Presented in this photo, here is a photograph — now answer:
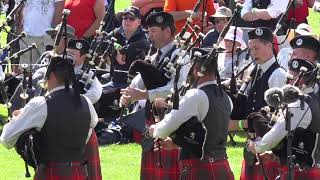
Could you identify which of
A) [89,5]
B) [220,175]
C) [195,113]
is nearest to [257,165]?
[220,175]

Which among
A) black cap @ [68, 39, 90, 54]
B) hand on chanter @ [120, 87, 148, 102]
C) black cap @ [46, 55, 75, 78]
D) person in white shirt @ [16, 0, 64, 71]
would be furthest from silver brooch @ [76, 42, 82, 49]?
person in white shirt @ [16, 0, 64, 71]

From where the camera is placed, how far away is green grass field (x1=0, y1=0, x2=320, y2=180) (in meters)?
10.2

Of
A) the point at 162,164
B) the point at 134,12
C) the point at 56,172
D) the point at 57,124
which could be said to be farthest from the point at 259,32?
the point at 134,12

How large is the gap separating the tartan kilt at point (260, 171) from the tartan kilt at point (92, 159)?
127cm

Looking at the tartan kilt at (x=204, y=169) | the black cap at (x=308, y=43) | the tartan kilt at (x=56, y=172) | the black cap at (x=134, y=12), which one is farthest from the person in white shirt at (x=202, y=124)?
the black cap at (x=134, y=12)

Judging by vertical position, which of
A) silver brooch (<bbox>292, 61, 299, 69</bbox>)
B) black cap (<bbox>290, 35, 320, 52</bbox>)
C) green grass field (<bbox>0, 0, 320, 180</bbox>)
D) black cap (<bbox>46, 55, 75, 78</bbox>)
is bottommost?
green grass field (<bbox>0, 0, 320, 180</bbox>)

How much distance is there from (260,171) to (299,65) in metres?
1.02

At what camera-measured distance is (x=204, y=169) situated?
7.71m

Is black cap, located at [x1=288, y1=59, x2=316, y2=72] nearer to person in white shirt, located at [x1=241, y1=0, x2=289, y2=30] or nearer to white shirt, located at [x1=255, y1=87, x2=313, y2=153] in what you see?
white shirt, located at [x1=255, y1=87, x2=313, y2=153]

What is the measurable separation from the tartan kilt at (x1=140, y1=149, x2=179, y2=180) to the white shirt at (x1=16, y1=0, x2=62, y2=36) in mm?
4334

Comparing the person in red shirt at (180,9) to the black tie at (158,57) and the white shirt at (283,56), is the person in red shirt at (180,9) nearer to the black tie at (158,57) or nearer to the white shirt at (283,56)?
the white shirt at (283,56)

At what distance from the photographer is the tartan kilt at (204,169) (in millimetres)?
7695

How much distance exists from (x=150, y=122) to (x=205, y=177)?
1.01 m

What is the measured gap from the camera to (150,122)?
8.59m
